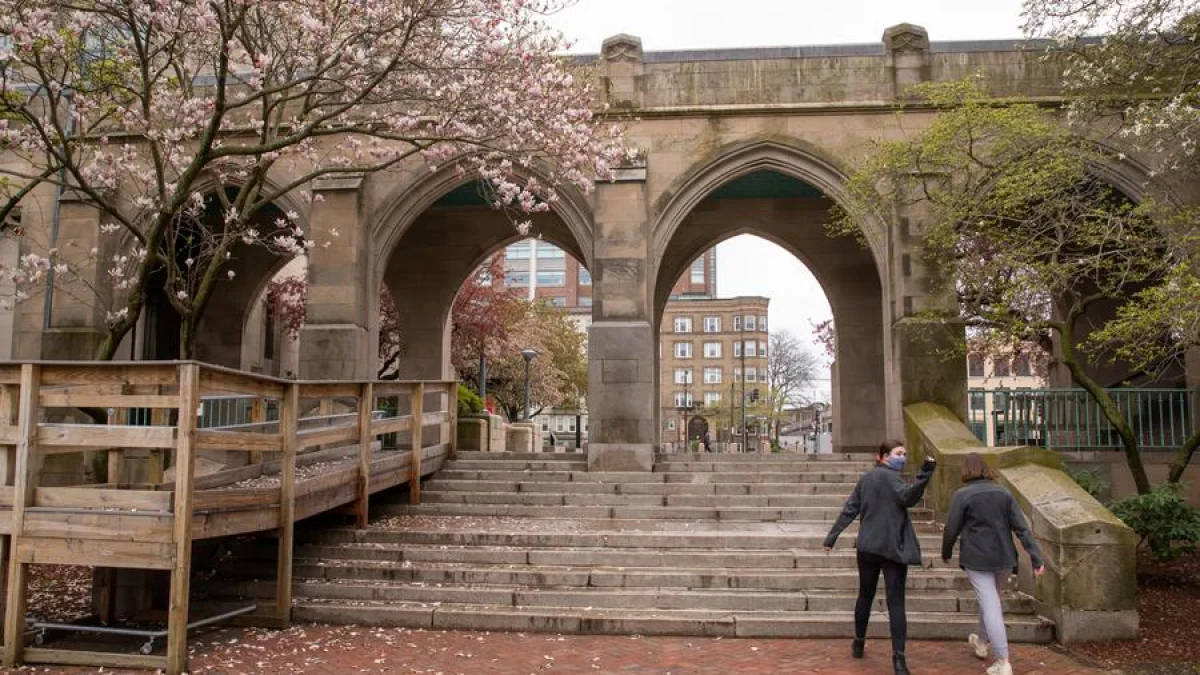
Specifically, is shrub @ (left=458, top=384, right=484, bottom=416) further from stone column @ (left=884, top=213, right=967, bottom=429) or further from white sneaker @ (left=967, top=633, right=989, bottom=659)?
white sneaker @ (left=967, top=633, right=989, bottom=659)

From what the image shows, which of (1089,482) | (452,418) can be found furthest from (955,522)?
(452,418)

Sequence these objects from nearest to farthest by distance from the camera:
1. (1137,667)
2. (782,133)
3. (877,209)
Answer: (1137,667), (877,209), (782,133)

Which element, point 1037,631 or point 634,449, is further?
point 634,449

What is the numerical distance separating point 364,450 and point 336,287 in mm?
4942

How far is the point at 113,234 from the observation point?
13742 millimetres

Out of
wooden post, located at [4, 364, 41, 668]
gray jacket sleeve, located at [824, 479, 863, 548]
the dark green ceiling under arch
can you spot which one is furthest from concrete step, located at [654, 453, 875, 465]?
wooden post, located at [4, 364, 41, 668]

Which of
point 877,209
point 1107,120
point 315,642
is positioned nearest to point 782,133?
point 877,209

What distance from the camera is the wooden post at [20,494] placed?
574cm

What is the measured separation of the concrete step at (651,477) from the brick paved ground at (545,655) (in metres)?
4.25

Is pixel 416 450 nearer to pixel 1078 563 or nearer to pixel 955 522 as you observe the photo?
pixel 955 522

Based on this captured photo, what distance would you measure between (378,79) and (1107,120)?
33.5 ft

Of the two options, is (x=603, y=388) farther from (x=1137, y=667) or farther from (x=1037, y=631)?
(x=1137, y=667)

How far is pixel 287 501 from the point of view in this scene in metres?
7.06

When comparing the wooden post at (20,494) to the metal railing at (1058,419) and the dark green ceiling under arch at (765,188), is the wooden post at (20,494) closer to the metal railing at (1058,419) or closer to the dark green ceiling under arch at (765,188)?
the metal railing at (1058,419)
